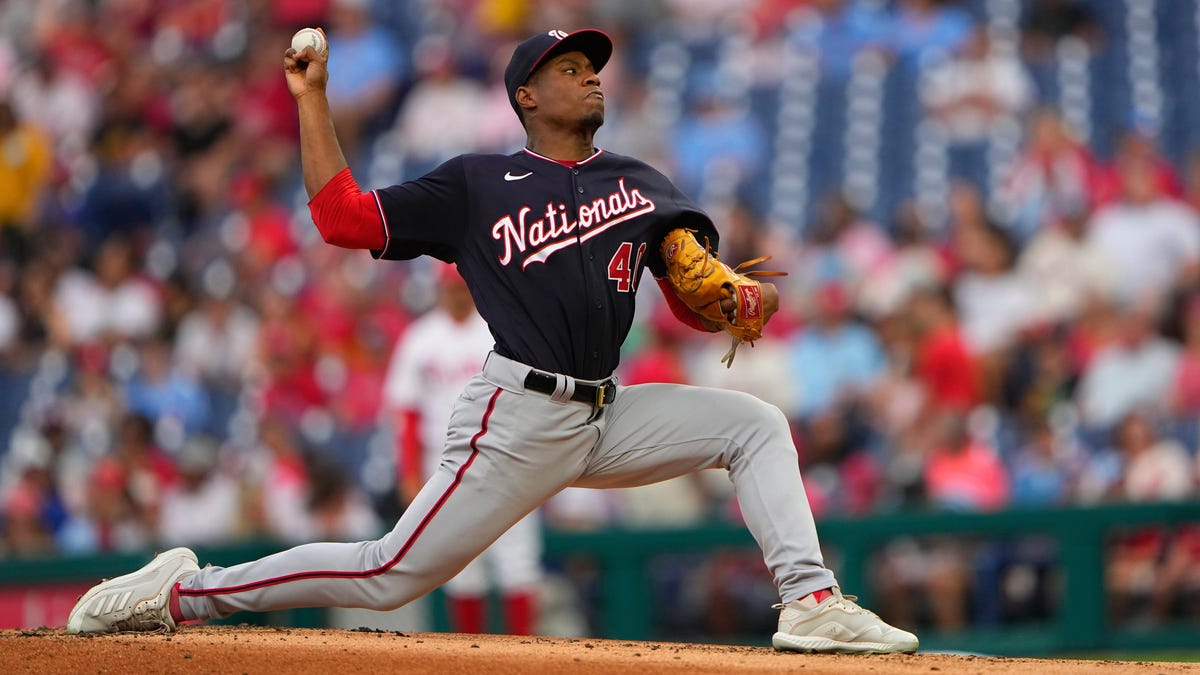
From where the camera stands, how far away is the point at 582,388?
4.17 meters

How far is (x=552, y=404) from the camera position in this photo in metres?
4.14

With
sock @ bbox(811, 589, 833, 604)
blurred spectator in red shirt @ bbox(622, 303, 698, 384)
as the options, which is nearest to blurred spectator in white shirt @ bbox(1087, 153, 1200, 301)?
blurred spectator in red shirt @ bbox(622, 303, 698, 384)

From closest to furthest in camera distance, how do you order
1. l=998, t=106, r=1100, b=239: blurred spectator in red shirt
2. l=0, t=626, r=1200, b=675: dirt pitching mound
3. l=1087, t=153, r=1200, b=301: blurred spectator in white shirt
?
1. l=0, t=626, r=1200, b=675: dirt pitching mound
2. l=1087, t=153, r=1200, b=301: blurred spectator in white shirt
3. l=998, t=106, r=1100, b=239: blurred spectator in red shirt

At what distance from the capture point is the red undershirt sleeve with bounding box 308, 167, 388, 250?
407 centimetres

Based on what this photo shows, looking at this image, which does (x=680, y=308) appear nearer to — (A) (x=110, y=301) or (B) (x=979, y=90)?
(B) (x=979, y=90)

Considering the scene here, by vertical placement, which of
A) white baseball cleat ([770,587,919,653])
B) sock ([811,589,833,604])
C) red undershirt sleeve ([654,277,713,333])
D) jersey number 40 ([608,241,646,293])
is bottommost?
white baseball cleat ([770,587,919,653])

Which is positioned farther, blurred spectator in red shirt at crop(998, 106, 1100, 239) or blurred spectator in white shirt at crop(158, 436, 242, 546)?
blurred spectator in red shirt at crop(998, 106, 1100, 239)

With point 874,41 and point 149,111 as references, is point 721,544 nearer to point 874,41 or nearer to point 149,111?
point 874,41

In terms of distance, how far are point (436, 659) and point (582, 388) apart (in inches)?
29.6

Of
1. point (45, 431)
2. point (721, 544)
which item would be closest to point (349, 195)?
point (721, 544)

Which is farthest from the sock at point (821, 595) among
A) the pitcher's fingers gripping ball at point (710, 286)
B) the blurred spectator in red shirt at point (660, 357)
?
the blurred spectator in red shirt at point (660, 357)

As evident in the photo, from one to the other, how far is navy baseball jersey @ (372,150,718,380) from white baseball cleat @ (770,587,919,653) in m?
0.77

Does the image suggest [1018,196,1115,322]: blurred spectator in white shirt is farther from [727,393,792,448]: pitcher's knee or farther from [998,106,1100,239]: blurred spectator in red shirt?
[727,393,792,448]: pitcher's knee

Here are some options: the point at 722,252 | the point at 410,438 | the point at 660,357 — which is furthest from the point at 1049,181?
the point at 410,438
